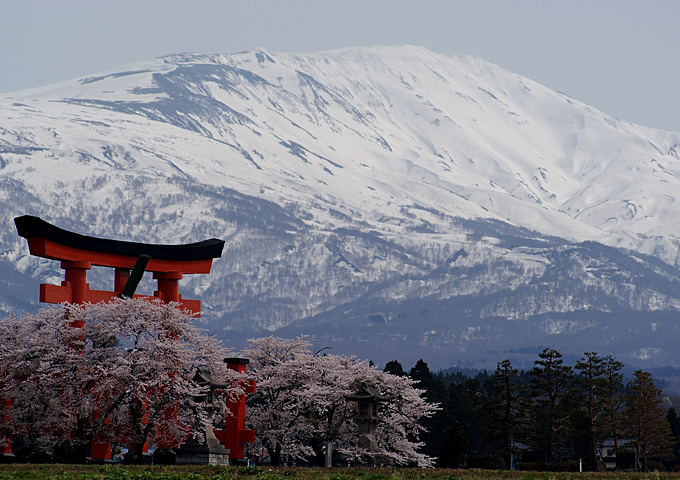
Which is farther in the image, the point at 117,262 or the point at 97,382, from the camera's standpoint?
the point at 117,262

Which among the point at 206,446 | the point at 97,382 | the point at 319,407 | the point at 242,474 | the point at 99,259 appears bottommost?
the point at 242,474

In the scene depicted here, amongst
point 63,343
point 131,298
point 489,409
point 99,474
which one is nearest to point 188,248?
point 131,298

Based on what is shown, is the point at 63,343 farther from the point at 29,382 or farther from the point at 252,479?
the point at 252,479

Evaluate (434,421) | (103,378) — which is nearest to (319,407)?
(103,378)

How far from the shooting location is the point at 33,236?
55000 mm

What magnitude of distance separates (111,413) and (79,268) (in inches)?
322

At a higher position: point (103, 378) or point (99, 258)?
point (99, 258)

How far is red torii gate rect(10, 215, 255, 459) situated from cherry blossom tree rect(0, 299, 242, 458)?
1658 millimetres

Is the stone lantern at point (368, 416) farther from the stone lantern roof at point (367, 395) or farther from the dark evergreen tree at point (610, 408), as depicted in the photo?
the dark evergreen tree at point (610, 408)

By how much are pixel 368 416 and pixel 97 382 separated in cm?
1616

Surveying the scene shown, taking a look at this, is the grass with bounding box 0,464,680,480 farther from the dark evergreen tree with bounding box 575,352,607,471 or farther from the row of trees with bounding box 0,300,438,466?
the dark evergreen tree with bounding box 575,352,607,471

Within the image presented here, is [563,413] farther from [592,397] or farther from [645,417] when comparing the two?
[645,417]

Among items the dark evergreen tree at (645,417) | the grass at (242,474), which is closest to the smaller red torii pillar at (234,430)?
the grass at (242,474)

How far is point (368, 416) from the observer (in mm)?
62469
